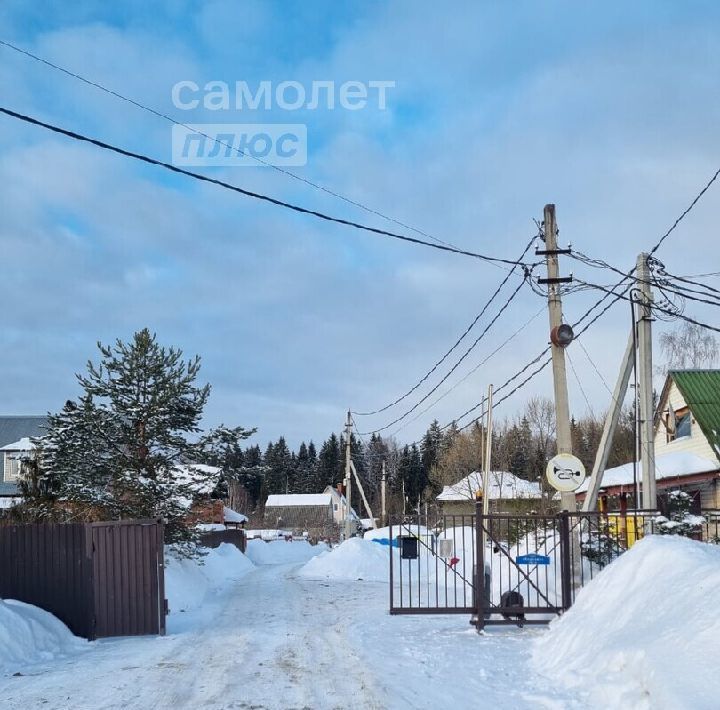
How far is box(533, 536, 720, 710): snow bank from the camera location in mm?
6723

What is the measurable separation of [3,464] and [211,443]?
2986 cm

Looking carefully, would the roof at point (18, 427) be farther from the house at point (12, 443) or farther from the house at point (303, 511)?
the house at point (303, 511)

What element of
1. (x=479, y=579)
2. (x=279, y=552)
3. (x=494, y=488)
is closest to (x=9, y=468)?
(x=279, y=552)

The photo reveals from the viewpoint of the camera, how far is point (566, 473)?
14.0 metres

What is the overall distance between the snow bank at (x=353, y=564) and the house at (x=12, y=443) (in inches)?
658

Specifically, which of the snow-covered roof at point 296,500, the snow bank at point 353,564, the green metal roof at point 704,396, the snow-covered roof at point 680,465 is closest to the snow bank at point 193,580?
the snow bank at point 353,564

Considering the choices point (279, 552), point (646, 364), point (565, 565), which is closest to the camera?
point (565, 565)

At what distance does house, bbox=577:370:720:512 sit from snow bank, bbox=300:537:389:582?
8.00 meters

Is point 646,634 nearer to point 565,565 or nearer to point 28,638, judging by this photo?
point 565,565

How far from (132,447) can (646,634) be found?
13029mm

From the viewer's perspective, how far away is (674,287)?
16.2 m

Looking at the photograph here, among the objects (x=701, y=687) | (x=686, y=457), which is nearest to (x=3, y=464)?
(x=686, y=457)

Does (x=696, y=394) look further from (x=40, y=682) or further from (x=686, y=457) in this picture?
(x=40, y=682)

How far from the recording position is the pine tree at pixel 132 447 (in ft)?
59.0
